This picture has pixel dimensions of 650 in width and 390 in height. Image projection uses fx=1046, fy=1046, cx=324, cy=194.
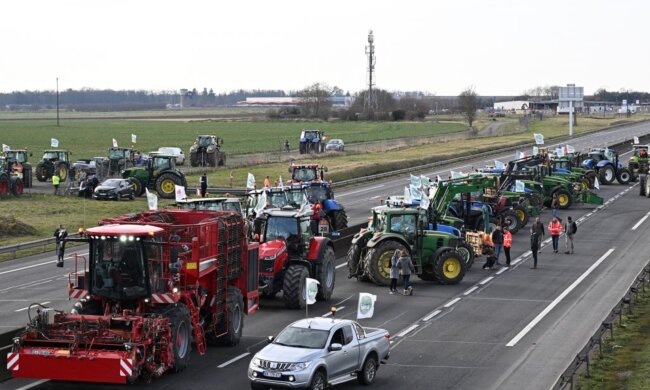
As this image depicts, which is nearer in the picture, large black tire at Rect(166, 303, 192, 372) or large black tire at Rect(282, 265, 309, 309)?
large black tire at Rect(166, 303, 192, 372)

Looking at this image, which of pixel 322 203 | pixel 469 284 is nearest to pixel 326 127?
pixel 322 203

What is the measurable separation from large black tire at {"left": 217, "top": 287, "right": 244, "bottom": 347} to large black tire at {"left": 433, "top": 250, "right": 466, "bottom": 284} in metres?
10.4

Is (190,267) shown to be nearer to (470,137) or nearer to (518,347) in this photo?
(518,347)

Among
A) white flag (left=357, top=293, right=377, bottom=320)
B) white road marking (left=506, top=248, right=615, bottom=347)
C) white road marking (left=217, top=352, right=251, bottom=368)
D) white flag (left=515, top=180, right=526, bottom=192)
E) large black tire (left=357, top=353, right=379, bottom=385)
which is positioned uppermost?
white flag (left=515, top=180, right=526, bottom=192)

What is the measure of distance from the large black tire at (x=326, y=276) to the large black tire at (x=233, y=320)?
5207 millimetres

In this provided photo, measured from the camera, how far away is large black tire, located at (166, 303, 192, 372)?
66.7 ft

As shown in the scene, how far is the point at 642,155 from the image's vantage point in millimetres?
69312

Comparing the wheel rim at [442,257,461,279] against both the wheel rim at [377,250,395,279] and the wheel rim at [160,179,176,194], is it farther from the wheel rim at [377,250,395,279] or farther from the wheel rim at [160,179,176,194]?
the wheel rim at [160,179,176,194]

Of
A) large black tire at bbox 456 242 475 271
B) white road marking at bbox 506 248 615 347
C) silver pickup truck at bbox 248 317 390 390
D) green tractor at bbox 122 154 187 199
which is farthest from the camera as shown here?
green tractor at bbox 122 154 187 199

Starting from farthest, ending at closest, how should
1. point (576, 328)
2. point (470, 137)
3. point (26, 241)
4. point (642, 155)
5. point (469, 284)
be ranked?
point (470, 137) < point (642, 155) < point (26, 241) < point (469, 284) < point (576, 328)

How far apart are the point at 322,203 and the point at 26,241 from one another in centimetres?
1248

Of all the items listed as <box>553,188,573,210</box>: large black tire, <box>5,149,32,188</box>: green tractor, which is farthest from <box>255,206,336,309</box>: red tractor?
<box>5,149,32,188</box>: green tractor

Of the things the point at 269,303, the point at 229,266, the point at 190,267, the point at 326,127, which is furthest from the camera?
the point at 326,127

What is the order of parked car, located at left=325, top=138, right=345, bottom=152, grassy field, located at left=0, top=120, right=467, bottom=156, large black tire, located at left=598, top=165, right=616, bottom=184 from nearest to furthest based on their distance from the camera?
large black tire, located at left=598, top=165, right=616, bottom=184
parked car, located at left=325, top=138, right=345, bottom=152
grassy field, located at left=0, top=120, right=467, bottom=156
